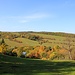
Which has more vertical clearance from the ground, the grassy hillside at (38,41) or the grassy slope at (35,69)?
the grassy hillside at (38,41)

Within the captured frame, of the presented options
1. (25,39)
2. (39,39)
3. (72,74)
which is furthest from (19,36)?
(72,74)

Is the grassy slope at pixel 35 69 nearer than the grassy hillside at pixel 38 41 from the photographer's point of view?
Yes

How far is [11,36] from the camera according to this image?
14212cm

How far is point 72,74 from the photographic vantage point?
1928cm

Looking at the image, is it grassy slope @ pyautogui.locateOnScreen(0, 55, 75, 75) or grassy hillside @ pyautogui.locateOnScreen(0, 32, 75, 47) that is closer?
grassy slope @ pyautogui.locateOnScreen(0, 55, 75, 75)

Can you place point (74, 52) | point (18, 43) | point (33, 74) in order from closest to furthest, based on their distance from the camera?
1. point (33, 74)
2. point (74, 52)
3. point (18, 43)

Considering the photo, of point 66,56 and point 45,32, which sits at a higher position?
point 45,32

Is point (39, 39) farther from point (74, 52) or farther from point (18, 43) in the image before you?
point (74, 52)

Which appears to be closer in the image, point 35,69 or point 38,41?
point 35,69

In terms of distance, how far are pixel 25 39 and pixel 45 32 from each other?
103 ft

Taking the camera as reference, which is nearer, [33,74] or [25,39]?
[33,74]

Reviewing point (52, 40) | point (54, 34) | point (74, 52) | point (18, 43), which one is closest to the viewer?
point (74, 52)

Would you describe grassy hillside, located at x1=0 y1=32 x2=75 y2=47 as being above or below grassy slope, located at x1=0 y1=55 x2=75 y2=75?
above

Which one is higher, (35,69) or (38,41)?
(38,41)
